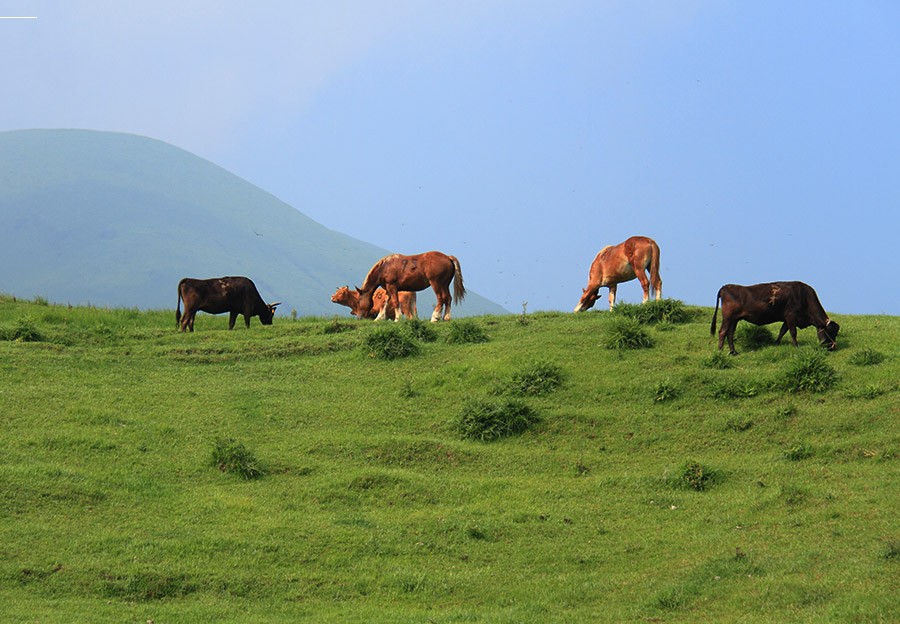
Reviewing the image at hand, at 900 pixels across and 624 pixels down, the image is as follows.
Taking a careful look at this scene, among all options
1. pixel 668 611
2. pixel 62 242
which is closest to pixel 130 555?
pixel 668 611

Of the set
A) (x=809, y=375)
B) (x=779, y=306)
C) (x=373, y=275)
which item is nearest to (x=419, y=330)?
(x=373, y=275)

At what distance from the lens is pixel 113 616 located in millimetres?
8805

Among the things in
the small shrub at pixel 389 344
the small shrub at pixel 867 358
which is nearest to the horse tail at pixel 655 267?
the small shrub at pixel 867 358

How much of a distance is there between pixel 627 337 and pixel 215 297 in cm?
1064

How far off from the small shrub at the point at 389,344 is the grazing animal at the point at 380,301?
5.29m

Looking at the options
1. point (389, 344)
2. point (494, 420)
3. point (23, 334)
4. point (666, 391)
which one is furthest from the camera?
point (23, 334)

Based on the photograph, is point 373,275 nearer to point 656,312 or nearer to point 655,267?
point 655,267

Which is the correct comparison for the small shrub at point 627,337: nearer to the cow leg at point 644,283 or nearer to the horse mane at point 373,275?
the cow leg at point 644,283

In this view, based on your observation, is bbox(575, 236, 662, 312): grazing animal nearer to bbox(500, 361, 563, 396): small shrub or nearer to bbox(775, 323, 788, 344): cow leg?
bbox(775, 323, 788, 344): cow leg

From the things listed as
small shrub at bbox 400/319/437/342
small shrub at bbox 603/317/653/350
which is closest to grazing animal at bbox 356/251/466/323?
small shrub at bbox 400/319/437/342

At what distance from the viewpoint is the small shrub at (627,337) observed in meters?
17.9

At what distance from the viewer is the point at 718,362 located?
16.6 meters

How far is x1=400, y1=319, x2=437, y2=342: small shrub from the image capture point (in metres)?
20.2

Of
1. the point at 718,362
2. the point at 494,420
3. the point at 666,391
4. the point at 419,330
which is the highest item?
the point at 419,330
